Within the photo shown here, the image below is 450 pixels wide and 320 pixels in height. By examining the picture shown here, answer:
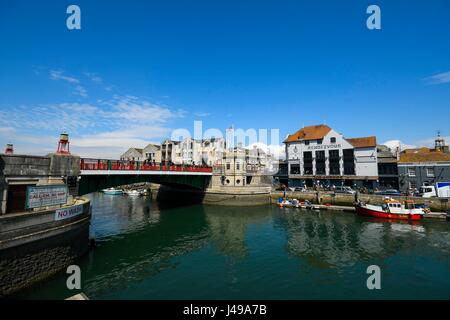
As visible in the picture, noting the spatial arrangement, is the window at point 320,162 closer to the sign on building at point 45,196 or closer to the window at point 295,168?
the window at point 295,168

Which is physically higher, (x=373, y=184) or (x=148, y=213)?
(x=373, y=184)

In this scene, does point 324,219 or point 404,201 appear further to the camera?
point 404,201

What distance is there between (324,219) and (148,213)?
3106 centimetres

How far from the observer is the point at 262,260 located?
66.1 ft

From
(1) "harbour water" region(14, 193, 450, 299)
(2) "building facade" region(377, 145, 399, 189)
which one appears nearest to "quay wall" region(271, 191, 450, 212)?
(1) "harbour water" region(14, 193, 450, 299)

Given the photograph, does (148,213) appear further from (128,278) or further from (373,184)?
(373,184)

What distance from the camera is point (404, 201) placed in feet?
128

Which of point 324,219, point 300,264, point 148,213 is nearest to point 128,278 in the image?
point 300,264

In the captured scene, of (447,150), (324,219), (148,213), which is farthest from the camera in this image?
(447,150)

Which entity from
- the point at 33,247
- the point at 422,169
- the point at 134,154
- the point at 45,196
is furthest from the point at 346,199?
the point at 134,154

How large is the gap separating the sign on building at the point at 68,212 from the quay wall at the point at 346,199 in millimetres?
41655

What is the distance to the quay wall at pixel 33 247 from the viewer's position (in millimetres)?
13258

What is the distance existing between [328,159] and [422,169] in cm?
1920

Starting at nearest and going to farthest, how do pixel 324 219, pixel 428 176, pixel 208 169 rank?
1. pixel 324 219
2. pixel 428 176
3. pixel 208 169
